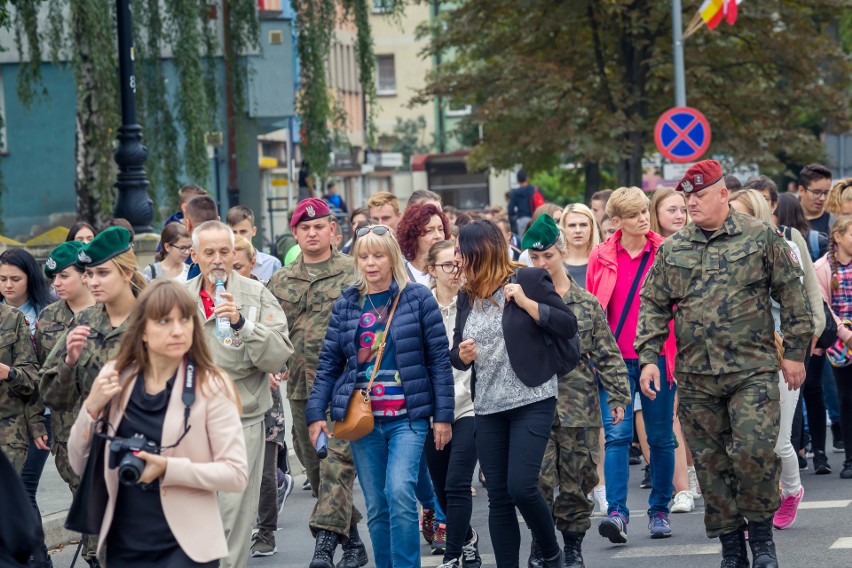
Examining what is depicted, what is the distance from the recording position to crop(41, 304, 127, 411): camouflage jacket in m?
7.49

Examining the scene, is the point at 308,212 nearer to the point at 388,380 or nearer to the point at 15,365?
the point at 388,380

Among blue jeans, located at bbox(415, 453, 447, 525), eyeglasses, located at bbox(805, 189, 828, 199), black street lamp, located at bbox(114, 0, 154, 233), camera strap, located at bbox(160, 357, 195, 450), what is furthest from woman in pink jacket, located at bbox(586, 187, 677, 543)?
black street lamp, located at bbox(114, 0, 154, 233)

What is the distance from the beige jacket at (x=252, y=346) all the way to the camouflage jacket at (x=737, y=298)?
2.01 m

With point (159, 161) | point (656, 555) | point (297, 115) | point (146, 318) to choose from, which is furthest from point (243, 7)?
point (146, 318)

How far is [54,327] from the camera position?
334 inches

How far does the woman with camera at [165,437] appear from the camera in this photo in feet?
18.0

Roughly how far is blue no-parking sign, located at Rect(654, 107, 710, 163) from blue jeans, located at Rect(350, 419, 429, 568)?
14.8m

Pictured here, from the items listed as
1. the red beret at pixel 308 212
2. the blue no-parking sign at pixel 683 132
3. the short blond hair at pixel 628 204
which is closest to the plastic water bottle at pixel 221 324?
the red beret at pixel 308 212

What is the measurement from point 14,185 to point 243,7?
35.5 feet

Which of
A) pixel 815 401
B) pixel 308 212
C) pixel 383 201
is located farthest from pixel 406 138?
pixel 308 212

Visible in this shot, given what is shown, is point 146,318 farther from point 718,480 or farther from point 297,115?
point 297,115

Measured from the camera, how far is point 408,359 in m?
7.67

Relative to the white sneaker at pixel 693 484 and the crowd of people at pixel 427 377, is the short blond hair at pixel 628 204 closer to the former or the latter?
the crowd of people at pixel 427 377

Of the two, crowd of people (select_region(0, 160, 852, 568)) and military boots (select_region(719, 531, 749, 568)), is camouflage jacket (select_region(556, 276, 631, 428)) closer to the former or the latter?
crowd of people (select_region(0, 160, 852, 568))
